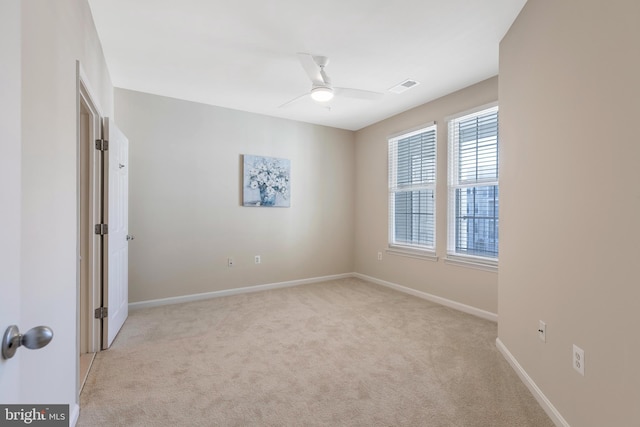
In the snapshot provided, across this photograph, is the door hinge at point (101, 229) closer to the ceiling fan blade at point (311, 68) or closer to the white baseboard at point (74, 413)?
the white baseboard at point (74, 413)

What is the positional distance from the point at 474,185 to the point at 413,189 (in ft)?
3.19

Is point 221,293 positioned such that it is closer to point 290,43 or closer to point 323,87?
point 323,87

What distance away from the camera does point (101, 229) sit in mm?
2582

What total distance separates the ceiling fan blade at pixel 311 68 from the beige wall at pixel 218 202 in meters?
1.95

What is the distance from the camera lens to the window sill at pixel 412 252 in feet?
13.3

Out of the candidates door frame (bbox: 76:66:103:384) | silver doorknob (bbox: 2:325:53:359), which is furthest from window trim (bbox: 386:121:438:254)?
silver doorknob (bbox: 2:325:53:359)

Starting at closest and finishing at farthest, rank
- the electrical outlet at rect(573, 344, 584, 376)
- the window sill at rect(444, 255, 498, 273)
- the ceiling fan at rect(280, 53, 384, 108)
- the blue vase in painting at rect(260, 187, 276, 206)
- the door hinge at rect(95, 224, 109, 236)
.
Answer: the electrical outlet at rect(573, 344, 584, 376) < the door hinge at rect(95, 224, 109, 236) < the ceiling fan at rect(280, 53, 384, 108) < the window sill at rect(444, 255, 498, 273) < the blue vase in painting at rect(260, 187, 276, 206)

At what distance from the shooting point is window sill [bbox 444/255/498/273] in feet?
10.8

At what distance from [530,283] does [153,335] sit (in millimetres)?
3241

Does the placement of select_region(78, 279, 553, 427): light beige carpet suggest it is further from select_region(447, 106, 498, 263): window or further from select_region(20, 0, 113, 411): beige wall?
select_region(447, 106, 498, 263): window

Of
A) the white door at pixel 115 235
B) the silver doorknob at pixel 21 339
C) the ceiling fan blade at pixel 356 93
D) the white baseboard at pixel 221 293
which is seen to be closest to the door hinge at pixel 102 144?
the white door at pixel 115 235

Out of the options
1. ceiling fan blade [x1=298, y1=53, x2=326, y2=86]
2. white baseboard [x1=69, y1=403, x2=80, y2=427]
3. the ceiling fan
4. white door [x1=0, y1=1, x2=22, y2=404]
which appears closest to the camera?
white door [x1=0, y1=1, x2=22, y2=404]

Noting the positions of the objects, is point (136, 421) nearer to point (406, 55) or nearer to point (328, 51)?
point (328, 51)

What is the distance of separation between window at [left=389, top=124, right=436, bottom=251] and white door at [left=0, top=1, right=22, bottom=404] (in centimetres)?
401
